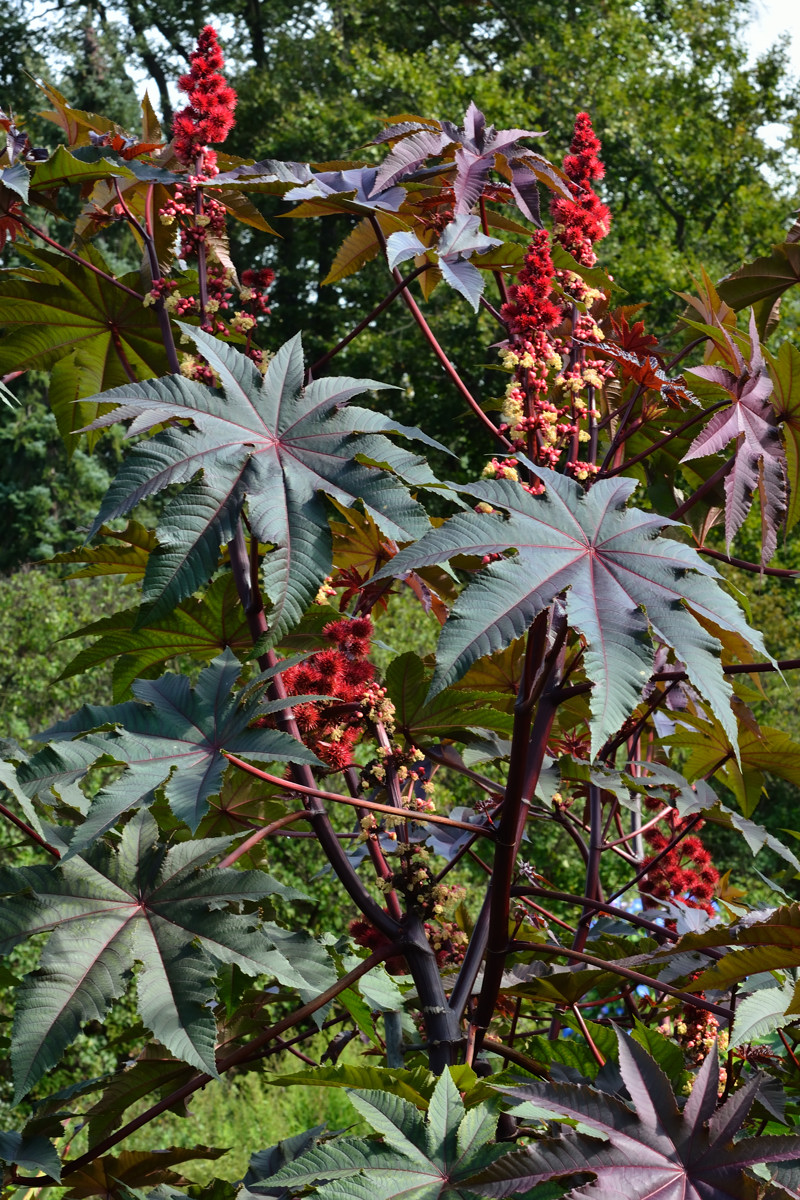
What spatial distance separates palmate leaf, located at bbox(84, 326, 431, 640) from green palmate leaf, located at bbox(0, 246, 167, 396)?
0.59 m

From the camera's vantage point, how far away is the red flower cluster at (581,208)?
4.86 ft

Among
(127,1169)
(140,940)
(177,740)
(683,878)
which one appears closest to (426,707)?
(177,740)

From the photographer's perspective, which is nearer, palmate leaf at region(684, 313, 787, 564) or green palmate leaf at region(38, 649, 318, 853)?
green palmate leaf at region(38, 649, 318, 853)

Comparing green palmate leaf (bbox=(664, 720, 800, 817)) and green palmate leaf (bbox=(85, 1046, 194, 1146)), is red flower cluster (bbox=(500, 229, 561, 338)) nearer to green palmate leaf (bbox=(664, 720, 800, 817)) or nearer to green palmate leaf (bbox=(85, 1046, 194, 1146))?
green palmate leaf (bbox=(664, 720, 800, 817))

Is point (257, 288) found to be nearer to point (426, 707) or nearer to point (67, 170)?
point (67, 170)

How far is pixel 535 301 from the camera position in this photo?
1227 mm

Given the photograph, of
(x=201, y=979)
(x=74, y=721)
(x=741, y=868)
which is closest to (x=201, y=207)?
(x=74, y=721)

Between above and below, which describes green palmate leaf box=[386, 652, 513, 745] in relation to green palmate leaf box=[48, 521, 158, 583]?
below

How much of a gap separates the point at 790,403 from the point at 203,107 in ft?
3.01

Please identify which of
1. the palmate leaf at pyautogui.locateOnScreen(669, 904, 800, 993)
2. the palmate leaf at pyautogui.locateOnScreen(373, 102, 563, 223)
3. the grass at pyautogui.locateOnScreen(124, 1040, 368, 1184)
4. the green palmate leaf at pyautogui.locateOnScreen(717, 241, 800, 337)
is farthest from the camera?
the grass at pyautogui.locateOnScreen(124, 1040, 368, 1184)

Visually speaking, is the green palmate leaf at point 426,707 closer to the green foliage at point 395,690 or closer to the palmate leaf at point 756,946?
the green foliage at point 395,690

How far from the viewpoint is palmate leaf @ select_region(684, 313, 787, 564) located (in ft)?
4.05

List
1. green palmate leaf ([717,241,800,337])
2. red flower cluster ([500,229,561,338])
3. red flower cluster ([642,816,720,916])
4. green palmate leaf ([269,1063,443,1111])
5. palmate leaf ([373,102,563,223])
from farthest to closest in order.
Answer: red flower cluster ([642,816,720,916]), green palmate leaf ([717,241,800,337]), palmate leaf ([373,102,563,223]), red flower cluster ([500,229,561,338]), green palmate leaf ([269,1063,443,1111])

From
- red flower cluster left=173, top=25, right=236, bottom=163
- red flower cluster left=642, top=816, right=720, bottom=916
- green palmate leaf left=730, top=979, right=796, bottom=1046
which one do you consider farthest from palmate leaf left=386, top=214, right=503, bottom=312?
red flower cluster left=642, top=816, right=720, bottom=916
